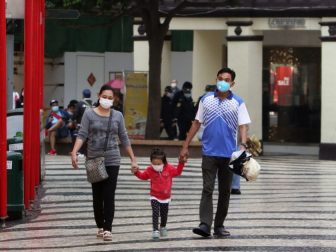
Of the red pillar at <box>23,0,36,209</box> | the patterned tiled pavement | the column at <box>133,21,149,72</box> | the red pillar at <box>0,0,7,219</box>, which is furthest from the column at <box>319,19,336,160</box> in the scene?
the red pillar at <box>0,0,7,219</box>

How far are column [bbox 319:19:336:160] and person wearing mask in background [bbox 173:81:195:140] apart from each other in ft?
11.4

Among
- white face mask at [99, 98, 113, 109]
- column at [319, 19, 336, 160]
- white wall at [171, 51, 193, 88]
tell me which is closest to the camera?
white face mask at [99, 98, 113, 109]

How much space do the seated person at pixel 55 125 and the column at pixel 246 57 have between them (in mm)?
4852

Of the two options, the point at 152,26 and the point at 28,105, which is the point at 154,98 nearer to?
the point at 152,26

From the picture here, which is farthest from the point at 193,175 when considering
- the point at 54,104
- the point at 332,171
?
the point at 54,104

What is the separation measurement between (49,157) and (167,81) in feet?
26.2

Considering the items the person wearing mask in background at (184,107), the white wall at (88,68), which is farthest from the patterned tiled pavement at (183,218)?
the white wall at (88,68)

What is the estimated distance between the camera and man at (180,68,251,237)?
35.4 feet

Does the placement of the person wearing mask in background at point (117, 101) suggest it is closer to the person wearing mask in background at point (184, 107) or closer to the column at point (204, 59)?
the person wearing mask in background at point (184, 107)

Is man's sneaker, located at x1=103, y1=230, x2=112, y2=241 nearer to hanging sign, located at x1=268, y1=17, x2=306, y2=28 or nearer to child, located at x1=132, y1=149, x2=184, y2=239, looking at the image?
child, located at x1=132, y1=149, x2=184, y2=239

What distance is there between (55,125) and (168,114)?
4.69 m

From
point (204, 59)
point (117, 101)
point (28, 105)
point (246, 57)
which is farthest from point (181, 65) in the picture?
point (28, 105)

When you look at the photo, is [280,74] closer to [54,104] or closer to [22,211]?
[54,104]

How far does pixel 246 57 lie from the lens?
2708cm
